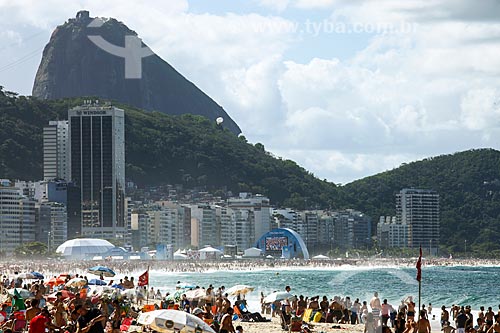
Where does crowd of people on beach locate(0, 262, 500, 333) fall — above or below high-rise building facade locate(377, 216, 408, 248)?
above

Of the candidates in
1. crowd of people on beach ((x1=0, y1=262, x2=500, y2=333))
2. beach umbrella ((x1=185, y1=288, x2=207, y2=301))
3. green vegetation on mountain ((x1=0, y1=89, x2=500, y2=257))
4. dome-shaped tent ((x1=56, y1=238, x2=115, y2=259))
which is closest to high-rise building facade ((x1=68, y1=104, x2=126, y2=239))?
green vegetation on mountain ((x1=0, y1=89, x2=500, y2=257))

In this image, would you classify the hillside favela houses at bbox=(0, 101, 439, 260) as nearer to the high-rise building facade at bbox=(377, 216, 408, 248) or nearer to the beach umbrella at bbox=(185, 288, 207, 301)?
the high-rise building facade at bbox=(377, 216, 408, 248)

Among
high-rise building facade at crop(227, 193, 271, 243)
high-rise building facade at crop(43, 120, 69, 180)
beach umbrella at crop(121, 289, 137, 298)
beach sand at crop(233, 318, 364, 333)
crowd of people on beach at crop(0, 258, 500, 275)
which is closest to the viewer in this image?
beach sand at crop(233, 318, 364, 333)

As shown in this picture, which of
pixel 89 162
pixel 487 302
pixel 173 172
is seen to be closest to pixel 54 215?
pixel 89 162

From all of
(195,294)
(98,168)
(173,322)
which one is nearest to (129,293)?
(195,294)

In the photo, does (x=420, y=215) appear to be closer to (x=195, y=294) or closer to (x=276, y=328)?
(x=195, y=294)

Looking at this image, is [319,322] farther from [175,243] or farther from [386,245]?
[386,245]

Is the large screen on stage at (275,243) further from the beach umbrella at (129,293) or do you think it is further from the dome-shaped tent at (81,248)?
the beach umbrella at (129,293)
